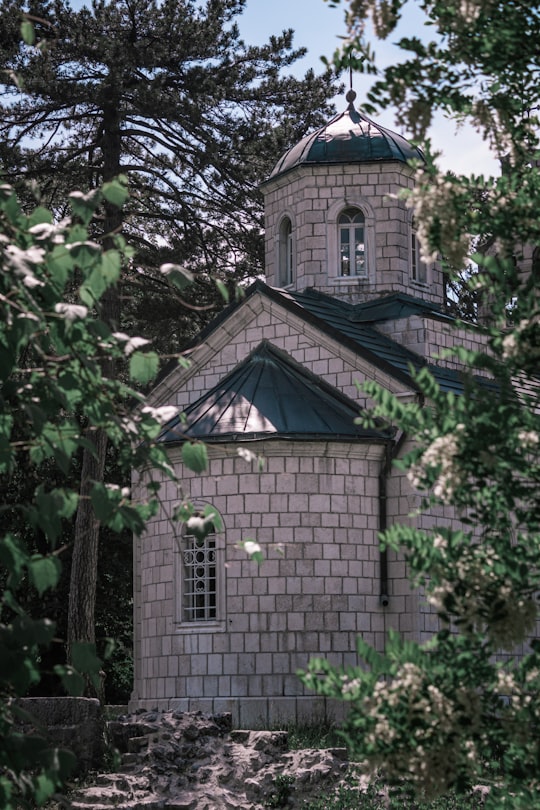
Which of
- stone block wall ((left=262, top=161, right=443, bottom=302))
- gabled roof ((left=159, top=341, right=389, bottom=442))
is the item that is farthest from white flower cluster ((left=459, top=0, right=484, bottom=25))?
stone block wall ((left=262, top=161, right=443, bottom=302))

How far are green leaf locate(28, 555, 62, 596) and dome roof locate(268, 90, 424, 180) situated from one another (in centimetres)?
1521

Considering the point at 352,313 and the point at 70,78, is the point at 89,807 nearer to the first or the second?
the point at 352,313

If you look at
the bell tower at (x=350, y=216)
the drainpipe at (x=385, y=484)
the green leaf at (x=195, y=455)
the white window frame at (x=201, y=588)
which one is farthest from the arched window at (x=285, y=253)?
the green leaf at (x=195, y=455)

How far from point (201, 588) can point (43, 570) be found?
39.1 feet

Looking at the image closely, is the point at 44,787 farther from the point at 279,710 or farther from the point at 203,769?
the point at 279,710

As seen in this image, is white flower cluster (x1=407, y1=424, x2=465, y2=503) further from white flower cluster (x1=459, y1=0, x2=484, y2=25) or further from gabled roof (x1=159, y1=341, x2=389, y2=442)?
gabled roof (x1=159, y1=341, x2=389, y2=442)

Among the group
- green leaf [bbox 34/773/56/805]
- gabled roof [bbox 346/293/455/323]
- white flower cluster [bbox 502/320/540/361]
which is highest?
gabled roof [bbox 346/293/455/323]

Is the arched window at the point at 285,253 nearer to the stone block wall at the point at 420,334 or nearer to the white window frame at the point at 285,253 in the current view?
the white window frame at the point at 285,253

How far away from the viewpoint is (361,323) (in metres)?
18.2

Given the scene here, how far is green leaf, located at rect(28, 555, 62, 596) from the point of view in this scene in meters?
4.12

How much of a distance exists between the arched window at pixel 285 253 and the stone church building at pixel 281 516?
1.59 metres

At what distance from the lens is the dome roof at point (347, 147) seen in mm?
18844

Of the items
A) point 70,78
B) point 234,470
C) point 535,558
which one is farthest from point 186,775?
point 70,78

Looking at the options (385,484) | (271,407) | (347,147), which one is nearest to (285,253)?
(347,147)
